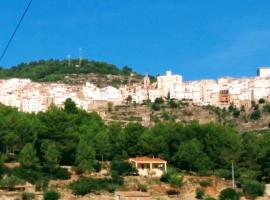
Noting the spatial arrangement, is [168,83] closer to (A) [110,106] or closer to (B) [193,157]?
(A) [110,106]

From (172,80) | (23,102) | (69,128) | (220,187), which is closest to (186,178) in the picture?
(220,187)

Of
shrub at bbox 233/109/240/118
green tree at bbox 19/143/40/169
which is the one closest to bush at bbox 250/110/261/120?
shrub at bbox 233/109/240/118

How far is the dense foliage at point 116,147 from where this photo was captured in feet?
182

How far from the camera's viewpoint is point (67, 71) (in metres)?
145

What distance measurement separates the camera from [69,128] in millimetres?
59438

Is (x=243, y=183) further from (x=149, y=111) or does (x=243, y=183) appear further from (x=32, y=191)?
(x=149, y=111)

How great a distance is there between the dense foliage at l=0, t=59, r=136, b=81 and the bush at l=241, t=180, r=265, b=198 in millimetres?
88894

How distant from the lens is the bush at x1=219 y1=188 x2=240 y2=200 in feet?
165

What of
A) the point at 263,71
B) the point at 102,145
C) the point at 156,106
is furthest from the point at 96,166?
the point at 263,71

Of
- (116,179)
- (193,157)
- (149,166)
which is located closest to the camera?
(116,179)

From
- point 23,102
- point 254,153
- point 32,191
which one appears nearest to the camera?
point 32,191

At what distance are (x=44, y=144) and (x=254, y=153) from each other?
14.6m

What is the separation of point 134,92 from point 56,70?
25337mm

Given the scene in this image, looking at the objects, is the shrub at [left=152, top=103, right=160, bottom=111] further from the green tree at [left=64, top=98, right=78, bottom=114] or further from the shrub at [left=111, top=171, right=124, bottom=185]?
the shrub at [left=111, top=171, right=124, bottom=185]
